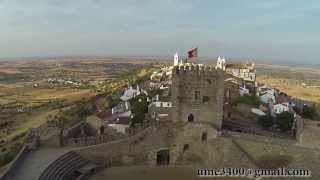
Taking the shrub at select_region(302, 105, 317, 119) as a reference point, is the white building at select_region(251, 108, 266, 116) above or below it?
above

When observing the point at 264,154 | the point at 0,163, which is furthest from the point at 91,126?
the point at 264,154

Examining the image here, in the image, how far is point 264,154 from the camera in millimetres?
30266

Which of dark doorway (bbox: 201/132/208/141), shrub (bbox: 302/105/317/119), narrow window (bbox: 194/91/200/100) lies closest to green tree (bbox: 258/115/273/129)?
shrub (bbox: 302/105/317/119)

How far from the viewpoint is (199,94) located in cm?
3228

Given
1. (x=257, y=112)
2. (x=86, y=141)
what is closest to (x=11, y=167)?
(x=86, y=141)

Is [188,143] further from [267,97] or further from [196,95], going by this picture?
[267,97]

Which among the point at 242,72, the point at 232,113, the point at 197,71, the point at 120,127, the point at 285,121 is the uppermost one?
the point at 197,71

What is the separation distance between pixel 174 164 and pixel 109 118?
13311 mm

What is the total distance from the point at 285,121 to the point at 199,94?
1323 centimetres

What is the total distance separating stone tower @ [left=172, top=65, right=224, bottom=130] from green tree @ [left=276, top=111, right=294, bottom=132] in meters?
11.8

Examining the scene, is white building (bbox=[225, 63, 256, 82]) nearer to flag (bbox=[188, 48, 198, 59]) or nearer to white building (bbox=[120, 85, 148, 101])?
white building (bbox=[120, 85, 148, 101])

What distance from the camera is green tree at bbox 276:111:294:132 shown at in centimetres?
4153

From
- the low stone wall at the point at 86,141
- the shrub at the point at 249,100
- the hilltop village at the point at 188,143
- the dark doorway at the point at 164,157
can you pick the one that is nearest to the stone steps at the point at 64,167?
the hilltop village at the point at 188,143

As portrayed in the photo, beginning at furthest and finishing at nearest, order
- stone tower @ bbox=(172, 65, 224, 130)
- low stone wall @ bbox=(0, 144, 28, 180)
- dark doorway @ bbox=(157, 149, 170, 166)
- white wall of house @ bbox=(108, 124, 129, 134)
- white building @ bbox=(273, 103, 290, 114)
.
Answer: white building @ bbox=(273, 103, 290, 114) → white wall of house @ bbox=(108, 124, 129, 134) → dark doorway @ bbox=(157, 149, 170, 166) → stone tower @ bbox=(172, 65, 224, 130) → low stone wall @ bbox=(0, 144, 28, 180)
